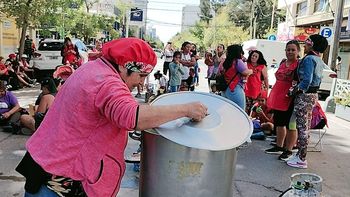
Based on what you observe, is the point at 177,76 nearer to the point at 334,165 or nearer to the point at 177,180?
the point at 334,165

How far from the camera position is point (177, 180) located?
2053 millimetres

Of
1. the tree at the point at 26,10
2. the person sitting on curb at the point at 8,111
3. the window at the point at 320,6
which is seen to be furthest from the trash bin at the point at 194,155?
the window at the point at 320,6

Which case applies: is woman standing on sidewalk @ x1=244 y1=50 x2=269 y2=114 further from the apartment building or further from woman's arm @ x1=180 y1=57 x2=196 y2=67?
the apartment building

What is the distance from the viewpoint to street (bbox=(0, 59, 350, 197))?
168 inches

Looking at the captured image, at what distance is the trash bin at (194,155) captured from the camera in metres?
1.93

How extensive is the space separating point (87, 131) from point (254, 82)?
5.54m

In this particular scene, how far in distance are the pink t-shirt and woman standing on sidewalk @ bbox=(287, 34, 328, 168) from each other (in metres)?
3.68

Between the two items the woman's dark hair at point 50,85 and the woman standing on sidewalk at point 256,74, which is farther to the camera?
the woman standing on sidewalk at point 256,74

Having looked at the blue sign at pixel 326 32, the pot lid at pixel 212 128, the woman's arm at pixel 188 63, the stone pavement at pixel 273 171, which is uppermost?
the blue sign at pixel 326 32

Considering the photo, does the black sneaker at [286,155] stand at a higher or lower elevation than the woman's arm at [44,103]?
lower

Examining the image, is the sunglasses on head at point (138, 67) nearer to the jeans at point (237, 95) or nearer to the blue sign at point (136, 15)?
the jeans at point (237, 95)

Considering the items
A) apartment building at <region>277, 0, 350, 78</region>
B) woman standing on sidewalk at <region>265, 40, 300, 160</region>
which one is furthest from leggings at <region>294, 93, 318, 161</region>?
apartment building at <region>277, 0, 350, 78</region>

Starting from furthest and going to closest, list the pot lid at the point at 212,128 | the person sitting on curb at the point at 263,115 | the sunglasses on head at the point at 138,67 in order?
1. the person sitting on curb at the point at 263,115
2. the pot lid at the point at 212,128
3. the sunglasses on head at the point at 138,67

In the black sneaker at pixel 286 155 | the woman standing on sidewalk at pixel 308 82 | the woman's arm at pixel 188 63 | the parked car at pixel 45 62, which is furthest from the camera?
the parked car at pixel 45 62
